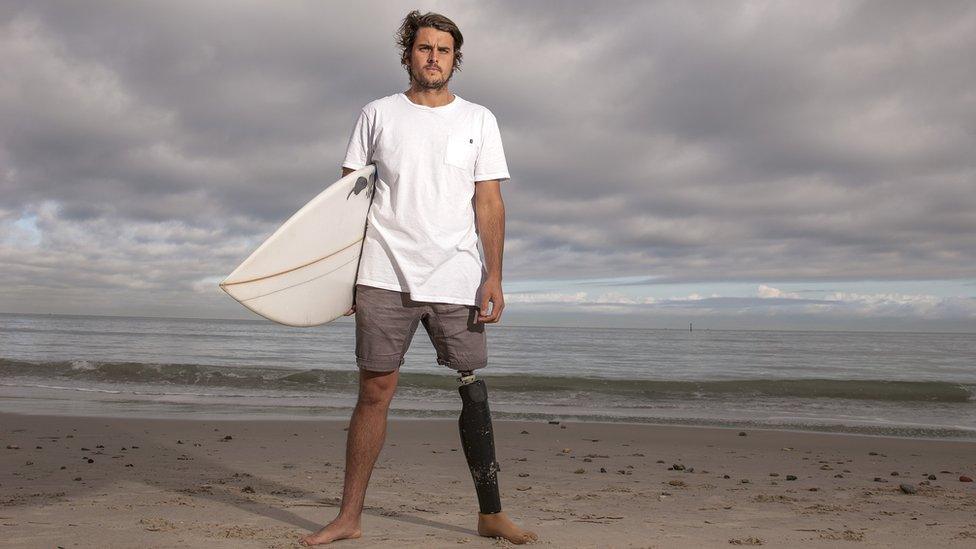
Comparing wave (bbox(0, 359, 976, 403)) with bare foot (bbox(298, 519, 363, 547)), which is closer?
bare foot (bbox(298, 519, 363, 547))

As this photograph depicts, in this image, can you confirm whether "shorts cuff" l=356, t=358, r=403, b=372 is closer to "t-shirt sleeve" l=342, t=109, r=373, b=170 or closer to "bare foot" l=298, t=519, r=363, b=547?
"bare foot" l=298, t=519, r=363, b=547

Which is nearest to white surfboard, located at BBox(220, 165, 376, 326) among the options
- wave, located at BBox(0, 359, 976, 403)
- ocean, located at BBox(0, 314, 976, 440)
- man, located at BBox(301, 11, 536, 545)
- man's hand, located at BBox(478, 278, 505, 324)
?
man, located at BBox(301, 11, 536, 545)

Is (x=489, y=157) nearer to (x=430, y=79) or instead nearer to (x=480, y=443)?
(x=430, y=79)

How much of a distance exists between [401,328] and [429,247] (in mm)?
332

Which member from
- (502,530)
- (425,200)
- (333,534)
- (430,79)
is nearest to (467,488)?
(502,530)

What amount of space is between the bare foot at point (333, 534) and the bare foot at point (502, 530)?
1.63 ft

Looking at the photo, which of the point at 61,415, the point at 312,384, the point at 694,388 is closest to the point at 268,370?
the point at 312,384

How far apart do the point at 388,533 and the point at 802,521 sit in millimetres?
1970

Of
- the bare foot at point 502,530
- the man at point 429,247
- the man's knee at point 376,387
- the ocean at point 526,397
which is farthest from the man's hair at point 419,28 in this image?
the ocean at point 526,397

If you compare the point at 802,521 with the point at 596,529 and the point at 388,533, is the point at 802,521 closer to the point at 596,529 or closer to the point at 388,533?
the point at 596,529

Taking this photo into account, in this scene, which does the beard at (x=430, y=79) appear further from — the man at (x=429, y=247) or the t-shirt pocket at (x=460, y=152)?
the t-shirt pocket at (x=460, y=152)

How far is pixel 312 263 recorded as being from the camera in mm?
3014

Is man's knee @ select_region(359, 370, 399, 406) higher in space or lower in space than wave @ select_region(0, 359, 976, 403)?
higher

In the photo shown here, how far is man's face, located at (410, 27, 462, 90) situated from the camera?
9.00ft
